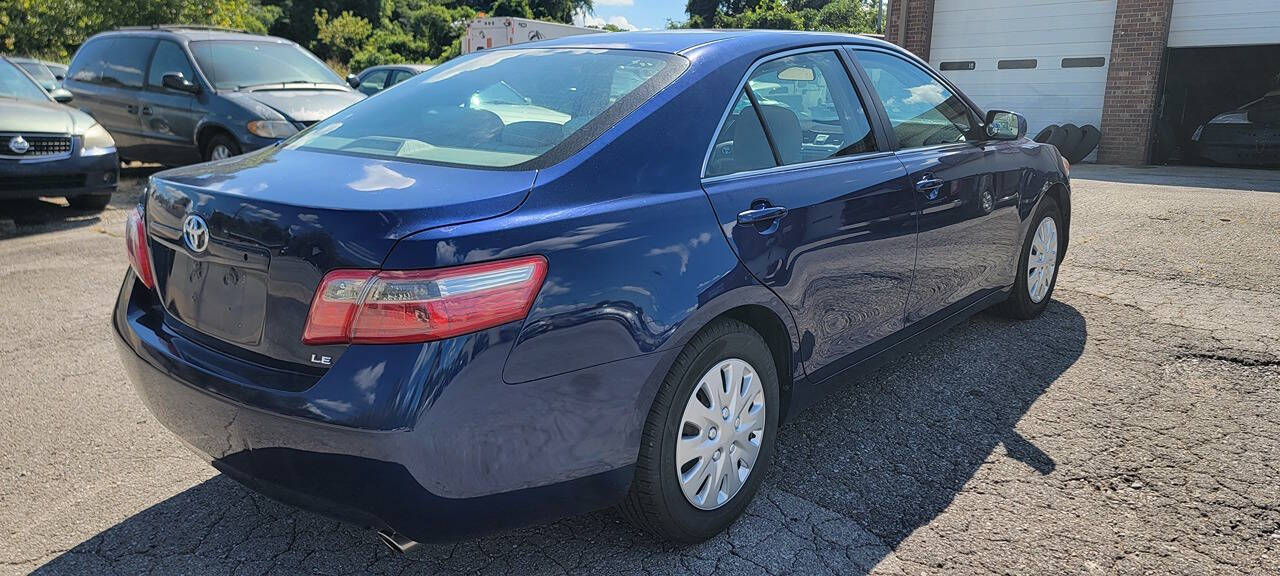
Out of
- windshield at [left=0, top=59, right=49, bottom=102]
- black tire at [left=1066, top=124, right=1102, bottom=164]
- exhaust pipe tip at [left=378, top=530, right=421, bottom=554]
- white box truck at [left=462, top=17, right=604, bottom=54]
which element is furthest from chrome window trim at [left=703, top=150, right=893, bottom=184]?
white box truck at [left=462, top=17, right=604, bottom=54]

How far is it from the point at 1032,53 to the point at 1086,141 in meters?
1.71

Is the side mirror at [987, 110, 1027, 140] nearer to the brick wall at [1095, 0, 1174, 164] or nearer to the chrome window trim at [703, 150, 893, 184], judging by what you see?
the chrome window trim at [703, 150, 893, 184]

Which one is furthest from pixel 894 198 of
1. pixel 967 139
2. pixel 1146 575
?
pixel 1146 575

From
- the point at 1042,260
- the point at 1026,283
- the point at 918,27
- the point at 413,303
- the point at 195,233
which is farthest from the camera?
the point at 918,27

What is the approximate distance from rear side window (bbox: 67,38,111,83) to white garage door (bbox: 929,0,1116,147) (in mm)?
12779

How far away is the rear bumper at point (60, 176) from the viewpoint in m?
7.21

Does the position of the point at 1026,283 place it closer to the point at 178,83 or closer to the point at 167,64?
the point at 178,83

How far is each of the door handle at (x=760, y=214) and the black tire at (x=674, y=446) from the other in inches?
11.7

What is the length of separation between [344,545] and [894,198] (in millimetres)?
2188

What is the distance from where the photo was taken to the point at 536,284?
2.07m

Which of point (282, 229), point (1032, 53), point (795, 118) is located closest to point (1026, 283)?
point (795, 118)

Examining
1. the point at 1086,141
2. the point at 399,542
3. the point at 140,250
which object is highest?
the point at 140,250

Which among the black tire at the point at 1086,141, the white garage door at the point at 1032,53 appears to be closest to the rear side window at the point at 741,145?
the black tire at the point at 1086,141

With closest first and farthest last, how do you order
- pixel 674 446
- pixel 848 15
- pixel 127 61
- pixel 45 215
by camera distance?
pixel 674 446 < pixel 45 215 < pixel 127 61 < pixel 848 15
